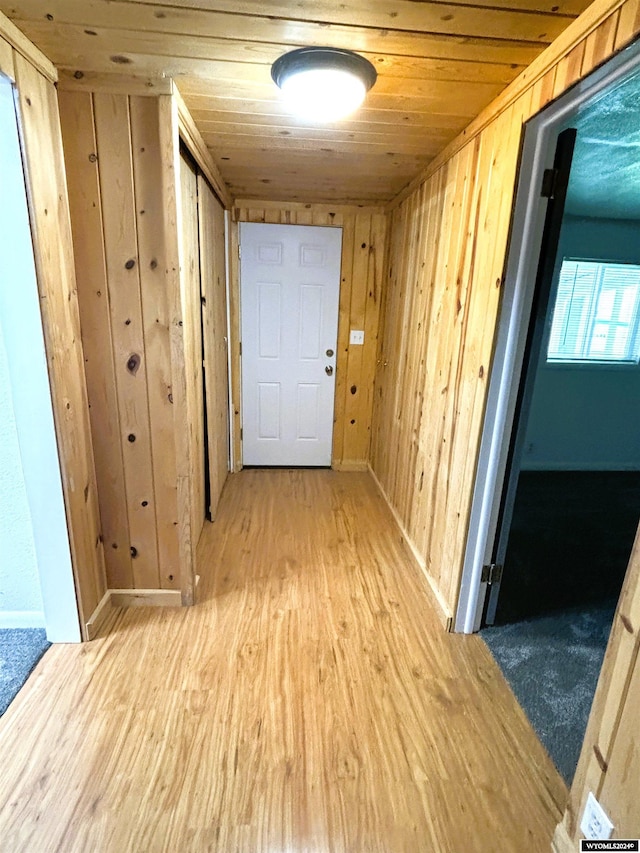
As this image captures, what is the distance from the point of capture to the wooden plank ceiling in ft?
3.73

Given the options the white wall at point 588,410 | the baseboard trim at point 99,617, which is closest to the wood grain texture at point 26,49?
the baseboard trim at point 99,617

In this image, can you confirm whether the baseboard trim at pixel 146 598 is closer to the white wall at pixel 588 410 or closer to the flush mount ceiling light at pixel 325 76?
the flush mount ceiling light at pixel 325 76

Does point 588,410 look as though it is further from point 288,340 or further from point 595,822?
point 595,822

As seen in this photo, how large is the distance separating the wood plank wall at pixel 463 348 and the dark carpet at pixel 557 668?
30 centimetres

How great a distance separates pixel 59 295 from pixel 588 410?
4.18 meters

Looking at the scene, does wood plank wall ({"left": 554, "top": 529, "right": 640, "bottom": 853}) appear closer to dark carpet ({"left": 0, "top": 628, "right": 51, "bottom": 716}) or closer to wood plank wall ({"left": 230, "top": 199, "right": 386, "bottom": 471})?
dark carpet ({"left": 0, "top": 628, "right": 51, "bottom": 716})

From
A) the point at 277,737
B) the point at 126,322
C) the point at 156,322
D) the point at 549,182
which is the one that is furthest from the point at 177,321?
the point at 277,737

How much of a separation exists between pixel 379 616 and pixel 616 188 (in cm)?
309

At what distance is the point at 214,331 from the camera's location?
9.38ft

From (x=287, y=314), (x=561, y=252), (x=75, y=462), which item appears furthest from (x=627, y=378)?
(x=75, y=462)

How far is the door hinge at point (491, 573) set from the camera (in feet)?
6.17

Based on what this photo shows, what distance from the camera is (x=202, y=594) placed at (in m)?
2.17

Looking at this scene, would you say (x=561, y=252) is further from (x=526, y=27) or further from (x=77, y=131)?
(x=77, y=131)

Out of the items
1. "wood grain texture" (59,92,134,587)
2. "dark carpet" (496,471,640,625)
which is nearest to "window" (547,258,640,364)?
"dark carpet" (496,471,640,625)
